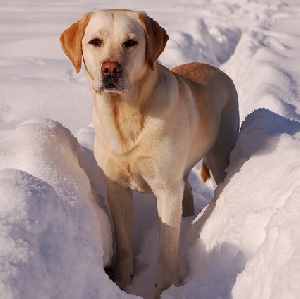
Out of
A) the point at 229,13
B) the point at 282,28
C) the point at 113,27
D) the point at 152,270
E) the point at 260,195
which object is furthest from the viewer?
the point at 229,13

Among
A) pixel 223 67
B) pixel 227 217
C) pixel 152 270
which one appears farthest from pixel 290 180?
pixel 223 67

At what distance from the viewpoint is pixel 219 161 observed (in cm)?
349

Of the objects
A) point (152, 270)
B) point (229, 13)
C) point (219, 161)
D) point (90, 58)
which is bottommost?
point (229, 13)

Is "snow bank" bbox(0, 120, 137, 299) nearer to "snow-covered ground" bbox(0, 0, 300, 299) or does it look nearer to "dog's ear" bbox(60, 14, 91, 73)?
"snow-covered ground" bbox(0, 0, 300, 299)

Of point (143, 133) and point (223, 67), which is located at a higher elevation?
point (143, 133)

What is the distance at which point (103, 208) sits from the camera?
312cm

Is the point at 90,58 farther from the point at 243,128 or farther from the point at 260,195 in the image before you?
the point at 243,128

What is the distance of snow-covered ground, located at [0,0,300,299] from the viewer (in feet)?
6.12

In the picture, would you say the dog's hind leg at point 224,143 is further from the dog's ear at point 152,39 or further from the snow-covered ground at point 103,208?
the dog's ear at point 152,39

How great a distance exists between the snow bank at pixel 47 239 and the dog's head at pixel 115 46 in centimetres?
51

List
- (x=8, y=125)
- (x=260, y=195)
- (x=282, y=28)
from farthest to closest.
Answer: (x=282, y=28), (x=8, y=125), (x=260, y=195)

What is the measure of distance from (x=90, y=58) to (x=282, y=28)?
20.8 feet

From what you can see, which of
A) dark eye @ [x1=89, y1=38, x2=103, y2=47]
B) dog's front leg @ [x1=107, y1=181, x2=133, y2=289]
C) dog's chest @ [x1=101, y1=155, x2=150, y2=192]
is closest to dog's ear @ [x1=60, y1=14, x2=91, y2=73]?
dark eye @ [x1=89, y1=38, x2=103, y2=47]

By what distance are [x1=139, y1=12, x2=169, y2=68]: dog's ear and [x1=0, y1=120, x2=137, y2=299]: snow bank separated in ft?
2.21
